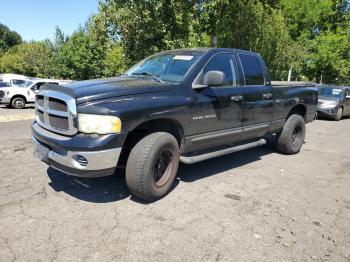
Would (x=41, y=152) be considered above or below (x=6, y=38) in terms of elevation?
below

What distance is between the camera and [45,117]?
4.69 m

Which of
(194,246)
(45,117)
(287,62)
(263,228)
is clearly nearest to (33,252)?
(194,246)

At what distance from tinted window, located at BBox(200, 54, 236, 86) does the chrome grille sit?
2133mm

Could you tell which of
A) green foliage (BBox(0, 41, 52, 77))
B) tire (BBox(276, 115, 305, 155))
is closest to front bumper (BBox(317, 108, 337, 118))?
tire (BBox(276, 115, 305, 155))

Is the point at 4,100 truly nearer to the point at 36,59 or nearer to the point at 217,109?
the point at 217,109

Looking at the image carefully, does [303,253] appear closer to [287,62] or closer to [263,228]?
[263,228]

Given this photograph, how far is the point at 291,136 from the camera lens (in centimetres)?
738

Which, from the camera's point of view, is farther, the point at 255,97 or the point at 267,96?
the point at 267,96

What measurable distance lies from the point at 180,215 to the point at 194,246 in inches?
28.4

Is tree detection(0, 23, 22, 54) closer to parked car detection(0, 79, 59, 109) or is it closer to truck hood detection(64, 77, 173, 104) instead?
parked car detection(0, 79, 59, 109)

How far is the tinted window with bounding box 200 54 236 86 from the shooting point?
548 centimetres

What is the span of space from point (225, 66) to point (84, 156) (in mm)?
2809

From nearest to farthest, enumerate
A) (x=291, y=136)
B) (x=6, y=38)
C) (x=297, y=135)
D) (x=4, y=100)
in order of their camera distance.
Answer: (x=291, y=136) → (x=297, y=135) → (x=4, y=100) → (x=6, y=38)

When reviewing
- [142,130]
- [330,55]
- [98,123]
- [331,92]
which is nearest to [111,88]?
[98,123]
